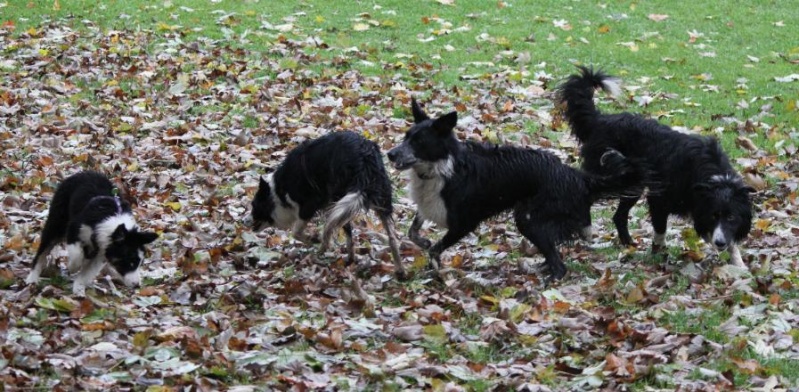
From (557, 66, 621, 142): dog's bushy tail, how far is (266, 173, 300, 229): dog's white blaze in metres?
2.70

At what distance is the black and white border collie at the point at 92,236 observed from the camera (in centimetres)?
747

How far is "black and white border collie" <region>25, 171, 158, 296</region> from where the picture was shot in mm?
7469

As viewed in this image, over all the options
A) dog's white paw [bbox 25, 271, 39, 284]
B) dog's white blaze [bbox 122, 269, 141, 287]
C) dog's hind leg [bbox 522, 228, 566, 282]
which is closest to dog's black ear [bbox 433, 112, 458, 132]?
dog's hind leg [bbox 522, 228, 566, 282]

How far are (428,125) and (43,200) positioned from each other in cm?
403

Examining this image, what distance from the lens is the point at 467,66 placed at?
15656 millimetres

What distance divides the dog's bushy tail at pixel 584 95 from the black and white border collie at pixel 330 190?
2.07 meters

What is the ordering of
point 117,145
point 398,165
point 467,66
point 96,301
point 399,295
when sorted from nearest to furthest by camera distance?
point 96,301
point 399,295
point 398,165
point 117,145
point 467,66

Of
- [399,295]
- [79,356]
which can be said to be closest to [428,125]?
[399,295]

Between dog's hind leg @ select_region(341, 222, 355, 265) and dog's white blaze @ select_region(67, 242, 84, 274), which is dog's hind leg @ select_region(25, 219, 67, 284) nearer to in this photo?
dog's white blaze @ select_region(67, 242, 84, 274)

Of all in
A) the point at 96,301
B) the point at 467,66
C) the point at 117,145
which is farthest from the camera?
the point at 467,66

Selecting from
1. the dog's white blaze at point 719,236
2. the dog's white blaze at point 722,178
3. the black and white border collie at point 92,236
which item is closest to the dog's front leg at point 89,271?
the black and white border collie at point 92,236

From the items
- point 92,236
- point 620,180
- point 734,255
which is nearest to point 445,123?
point 620,180

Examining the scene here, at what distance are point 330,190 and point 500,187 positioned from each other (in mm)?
1420

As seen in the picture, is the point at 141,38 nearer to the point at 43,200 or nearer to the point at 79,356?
the point at 43,200
